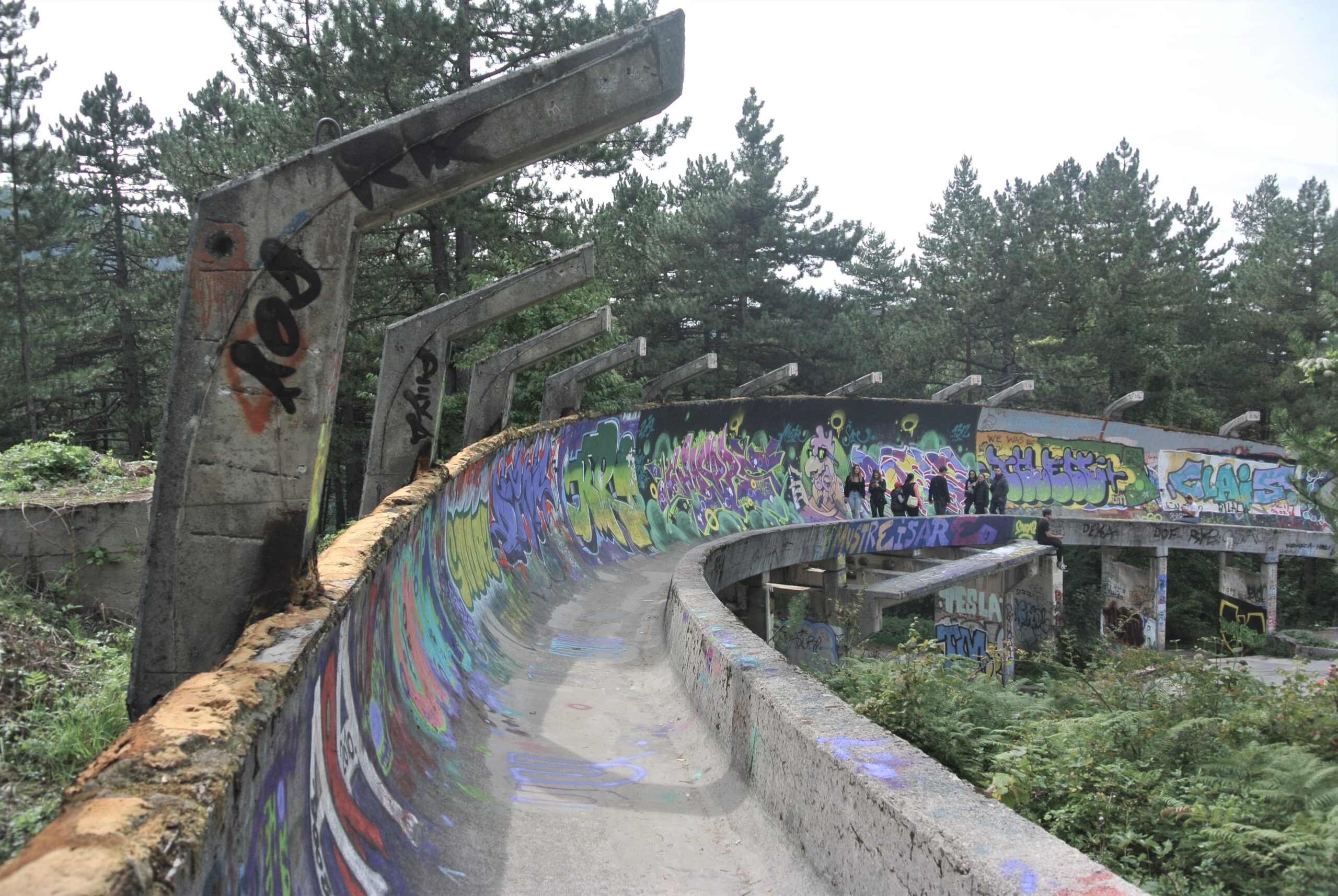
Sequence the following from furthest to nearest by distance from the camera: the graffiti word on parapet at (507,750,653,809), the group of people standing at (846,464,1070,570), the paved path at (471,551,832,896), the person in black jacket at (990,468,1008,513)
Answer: the person in black jacket at (990,468,1008,513) < the group of people standing at (846,464,1070,570) < the graffiti word on parapet at (507,750,653,809) < the paved path at (471,551,832,896)

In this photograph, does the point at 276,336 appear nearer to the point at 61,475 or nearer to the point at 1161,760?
the point at 1161,760

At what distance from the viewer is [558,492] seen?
14.5 m

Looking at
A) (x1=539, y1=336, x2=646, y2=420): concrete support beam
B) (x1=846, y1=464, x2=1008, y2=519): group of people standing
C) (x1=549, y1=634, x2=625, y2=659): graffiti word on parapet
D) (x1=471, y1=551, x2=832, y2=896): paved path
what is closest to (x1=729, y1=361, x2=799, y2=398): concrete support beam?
(x1=846, y1=464, x2=1008, y2=519): group of people standing

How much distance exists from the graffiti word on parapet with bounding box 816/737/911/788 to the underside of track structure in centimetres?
1

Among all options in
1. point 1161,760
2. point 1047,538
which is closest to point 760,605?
point 1047,538

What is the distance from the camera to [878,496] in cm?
2569

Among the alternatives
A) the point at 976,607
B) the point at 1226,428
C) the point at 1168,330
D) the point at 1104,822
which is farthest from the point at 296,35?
the point at 1168,330

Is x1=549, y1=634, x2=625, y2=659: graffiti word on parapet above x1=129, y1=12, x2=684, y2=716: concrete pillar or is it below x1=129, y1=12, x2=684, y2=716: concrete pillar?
below

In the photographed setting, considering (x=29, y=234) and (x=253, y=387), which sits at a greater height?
(x=29, y=234)

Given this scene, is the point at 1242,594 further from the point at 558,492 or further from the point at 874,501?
the point at 558,492

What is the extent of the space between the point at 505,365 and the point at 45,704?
898 cm

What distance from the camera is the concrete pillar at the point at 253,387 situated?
4.29 meters

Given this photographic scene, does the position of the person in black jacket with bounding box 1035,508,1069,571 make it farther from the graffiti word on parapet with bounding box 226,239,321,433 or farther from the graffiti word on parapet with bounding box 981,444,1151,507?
the graffiti word on parapet with bounding box 226,239,321,433

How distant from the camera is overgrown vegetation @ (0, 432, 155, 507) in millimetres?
8492
